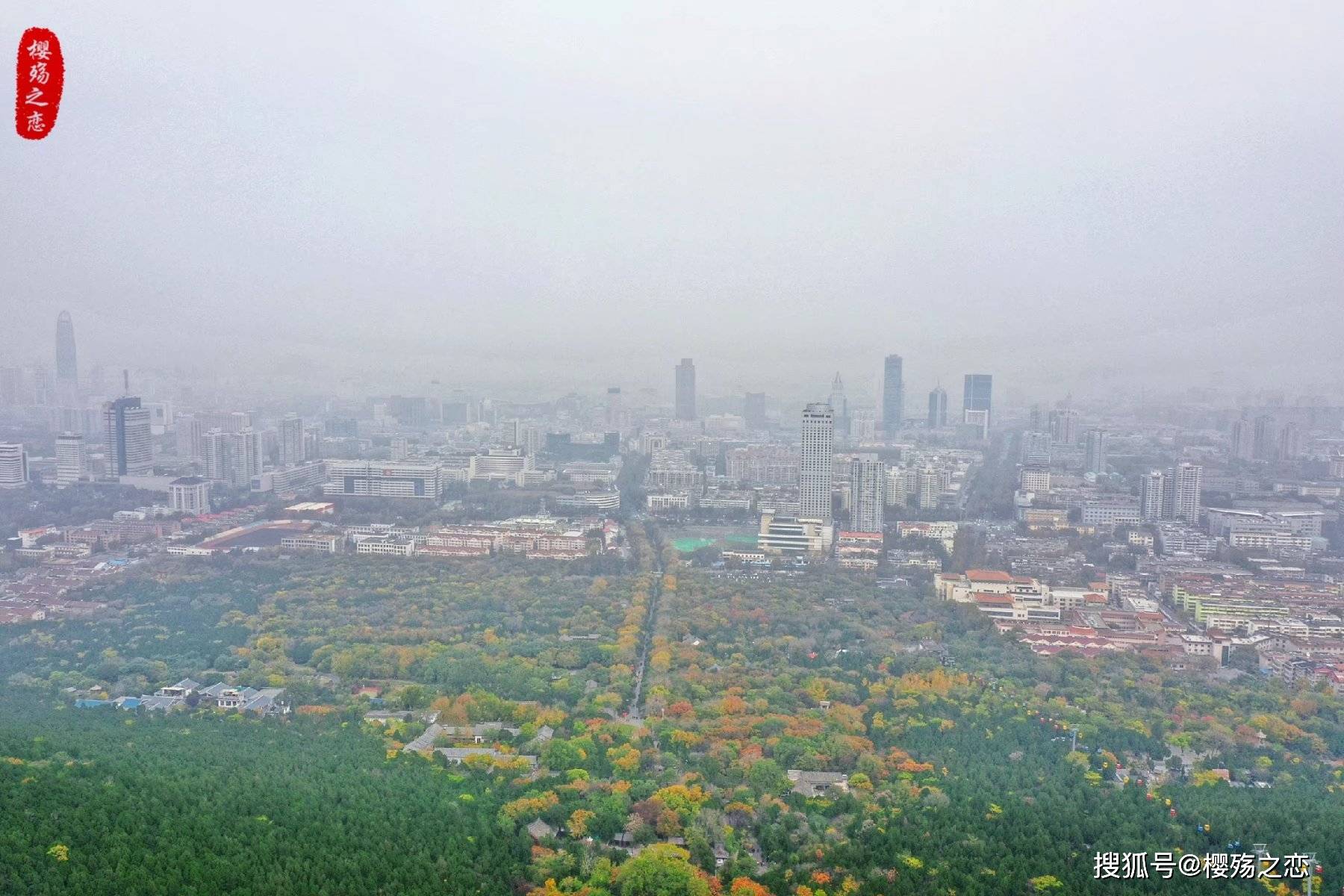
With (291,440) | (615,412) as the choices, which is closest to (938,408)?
(615,412)

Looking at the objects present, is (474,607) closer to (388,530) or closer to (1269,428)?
(388,530)

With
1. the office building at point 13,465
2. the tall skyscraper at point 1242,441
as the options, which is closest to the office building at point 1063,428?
the tall skyscraper at point 1242,441

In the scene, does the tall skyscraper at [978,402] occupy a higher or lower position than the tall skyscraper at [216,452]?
higher

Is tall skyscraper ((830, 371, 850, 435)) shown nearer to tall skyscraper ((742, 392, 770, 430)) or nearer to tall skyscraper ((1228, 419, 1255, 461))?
tall skyscraper ((742, 392, 770, 430))

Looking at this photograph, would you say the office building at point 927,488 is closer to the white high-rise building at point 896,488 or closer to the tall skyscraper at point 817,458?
the white high-rise building at point 896,488

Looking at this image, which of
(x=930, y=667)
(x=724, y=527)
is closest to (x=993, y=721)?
(x=930, y=667)

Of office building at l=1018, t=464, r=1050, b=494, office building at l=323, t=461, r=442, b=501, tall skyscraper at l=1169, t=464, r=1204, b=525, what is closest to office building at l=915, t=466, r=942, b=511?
office building at l=1018, t=464, r=1050, b=494

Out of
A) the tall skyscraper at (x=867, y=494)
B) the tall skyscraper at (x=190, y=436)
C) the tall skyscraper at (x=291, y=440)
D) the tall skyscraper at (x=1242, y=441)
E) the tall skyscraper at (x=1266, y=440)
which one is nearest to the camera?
the tall skyscraper at (x=1266, y=440)
